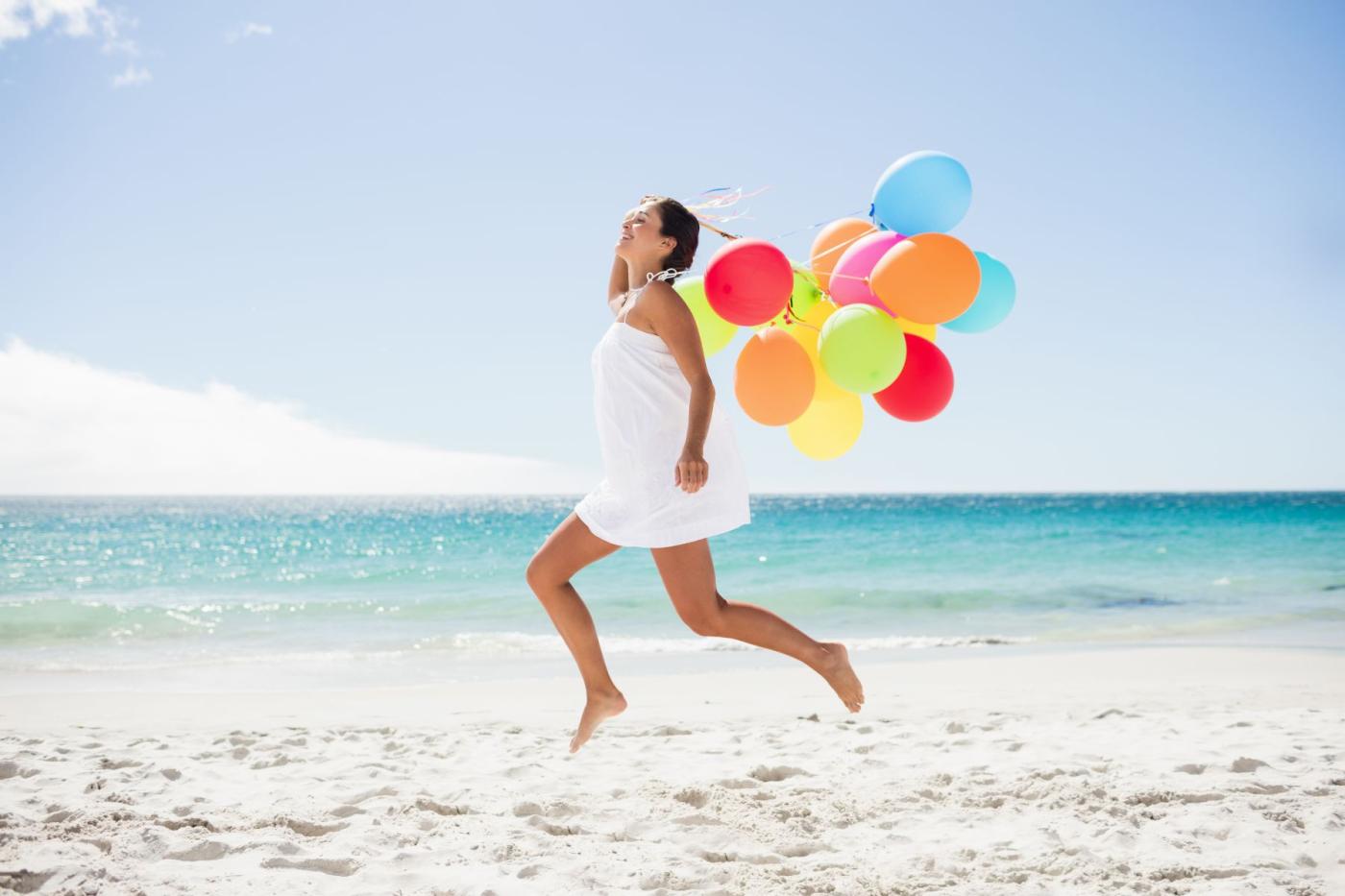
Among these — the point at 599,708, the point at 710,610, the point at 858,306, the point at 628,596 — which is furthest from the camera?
the point at 628,596

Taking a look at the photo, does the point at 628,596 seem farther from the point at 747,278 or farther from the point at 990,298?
the point at 747,278

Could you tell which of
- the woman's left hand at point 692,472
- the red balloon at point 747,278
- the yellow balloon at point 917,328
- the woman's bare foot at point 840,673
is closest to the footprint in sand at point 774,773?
the woman's bare foot at point 840,673

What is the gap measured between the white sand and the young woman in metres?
0.77

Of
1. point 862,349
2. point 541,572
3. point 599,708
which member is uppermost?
point 862,349

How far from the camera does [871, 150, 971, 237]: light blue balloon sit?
12.5ft

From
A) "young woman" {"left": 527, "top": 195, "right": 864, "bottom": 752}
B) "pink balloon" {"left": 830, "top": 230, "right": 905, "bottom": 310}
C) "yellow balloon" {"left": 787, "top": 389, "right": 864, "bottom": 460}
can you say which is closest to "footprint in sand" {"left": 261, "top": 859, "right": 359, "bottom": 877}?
"young woman" {"left": 527, "top": 195, "right": 864, "bottom": 752}

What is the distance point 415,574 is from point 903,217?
1741 cm

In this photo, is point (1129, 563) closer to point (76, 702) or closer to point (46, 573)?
point (76, 702)

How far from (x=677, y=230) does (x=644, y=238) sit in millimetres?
127

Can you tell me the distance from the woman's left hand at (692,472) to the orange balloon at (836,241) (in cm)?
143

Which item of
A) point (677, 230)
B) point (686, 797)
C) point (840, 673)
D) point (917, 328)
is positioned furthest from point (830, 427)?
point (686, 797)

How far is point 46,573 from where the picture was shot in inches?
768

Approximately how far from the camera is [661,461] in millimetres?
3014

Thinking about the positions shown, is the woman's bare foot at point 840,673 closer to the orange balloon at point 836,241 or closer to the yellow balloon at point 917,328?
the yellow balloon at point 917,328
